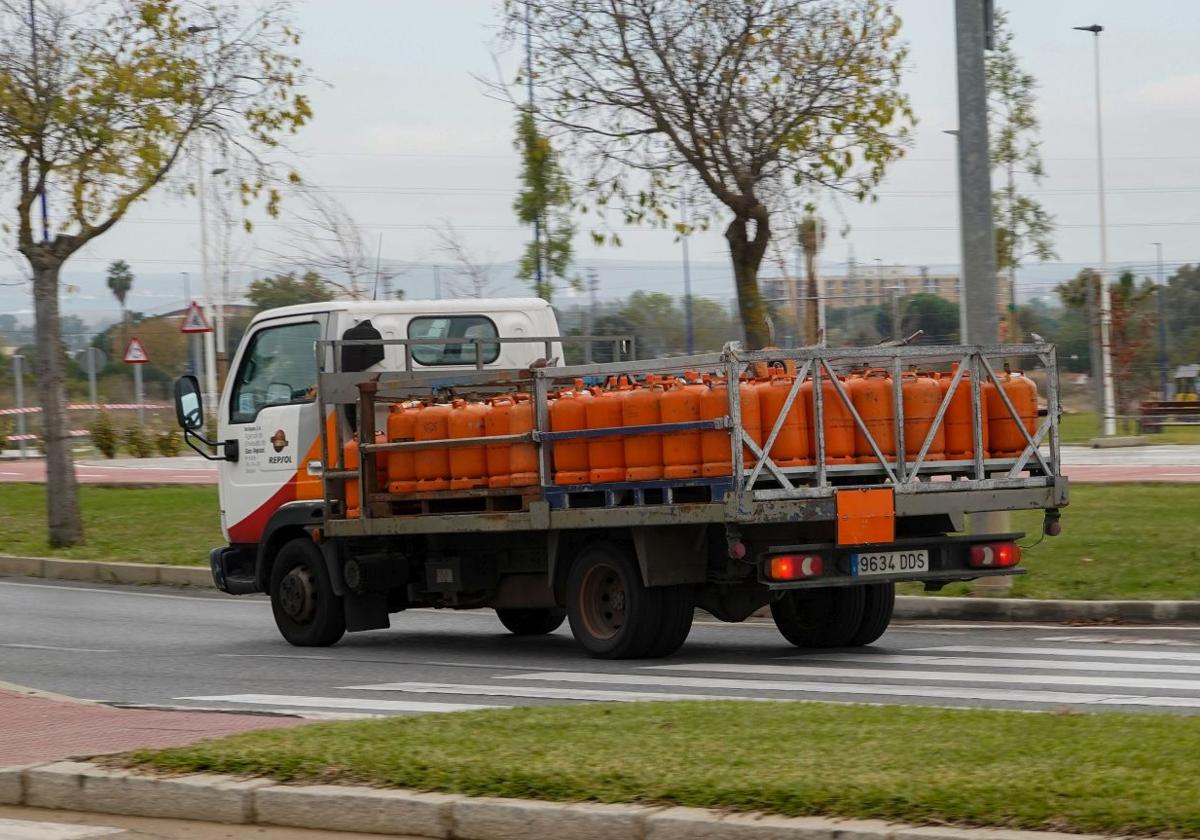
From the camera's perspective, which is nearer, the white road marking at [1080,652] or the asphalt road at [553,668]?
the asphalt road at [553,668]

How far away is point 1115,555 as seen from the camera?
16.0m

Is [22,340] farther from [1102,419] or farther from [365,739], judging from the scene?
[365,739]

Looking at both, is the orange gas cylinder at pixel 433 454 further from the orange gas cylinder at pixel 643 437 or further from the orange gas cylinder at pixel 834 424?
the orange gas cylinder at pixel 834 424

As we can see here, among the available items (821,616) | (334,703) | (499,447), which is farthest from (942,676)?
(334,703)

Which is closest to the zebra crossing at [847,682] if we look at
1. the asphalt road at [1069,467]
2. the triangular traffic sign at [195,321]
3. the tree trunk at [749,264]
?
the tree trunk at [749,264]

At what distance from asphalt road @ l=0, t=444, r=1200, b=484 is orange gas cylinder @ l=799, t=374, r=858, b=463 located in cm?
1345

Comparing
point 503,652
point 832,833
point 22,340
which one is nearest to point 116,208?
point 503,652

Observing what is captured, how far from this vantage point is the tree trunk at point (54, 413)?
22750mm

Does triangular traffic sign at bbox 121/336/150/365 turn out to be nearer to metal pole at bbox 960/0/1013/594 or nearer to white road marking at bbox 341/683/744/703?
metal pole at bbox 960/0/1013/594

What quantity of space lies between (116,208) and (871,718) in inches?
654

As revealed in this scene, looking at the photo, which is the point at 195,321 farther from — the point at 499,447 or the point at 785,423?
the point at 785,423

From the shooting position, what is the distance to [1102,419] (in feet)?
125

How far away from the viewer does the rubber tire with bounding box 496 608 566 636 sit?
49.4 feet

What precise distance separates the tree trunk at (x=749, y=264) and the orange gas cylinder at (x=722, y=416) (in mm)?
8663
